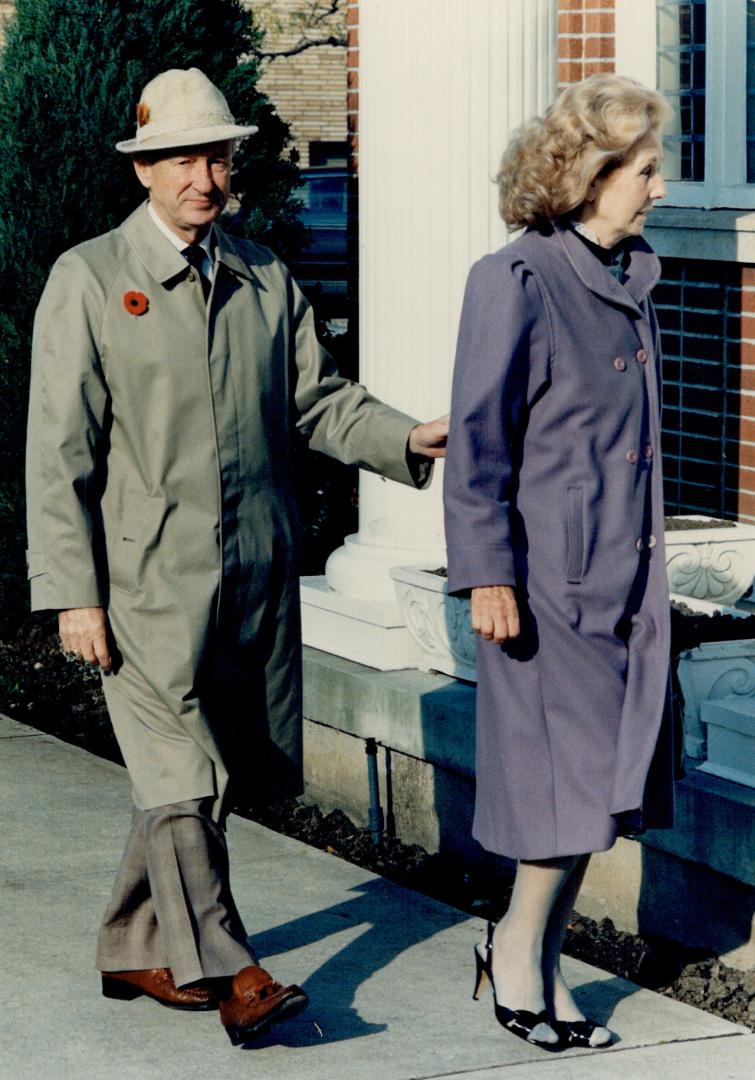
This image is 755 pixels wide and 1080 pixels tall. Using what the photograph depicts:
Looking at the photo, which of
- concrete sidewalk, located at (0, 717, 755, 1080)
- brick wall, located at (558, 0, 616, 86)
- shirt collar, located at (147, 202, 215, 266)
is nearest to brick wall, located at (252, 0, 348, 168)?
brick wall, located at (558, 0, 616, 86)

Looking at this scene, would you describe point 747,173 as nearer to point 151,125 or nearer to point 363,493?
point 363,493

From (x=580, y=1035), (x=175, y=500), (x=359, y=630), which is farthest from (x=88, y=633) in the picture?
(x=359, y=630)

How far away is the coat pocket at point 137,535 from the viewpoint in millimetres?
4309

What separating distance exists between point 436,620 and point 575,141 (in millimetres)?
2455

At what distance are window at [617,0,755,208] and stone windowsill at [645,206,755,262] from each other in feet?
0.38

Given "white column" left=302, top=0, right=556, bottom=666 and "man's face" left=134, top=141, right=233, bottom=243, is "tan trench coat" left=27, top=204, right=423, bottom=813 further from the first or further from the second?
"white column" left=302, top=0, right=556, bottom=666

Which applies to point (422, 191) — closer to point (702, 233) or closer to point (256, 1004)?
point (702, 233)

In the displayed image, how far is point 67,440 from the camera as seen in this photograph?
423 centimetres

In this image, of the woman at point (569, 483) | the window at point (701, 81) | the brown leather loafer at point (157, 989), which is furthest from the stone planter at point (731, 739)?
the window at point (701, 81)

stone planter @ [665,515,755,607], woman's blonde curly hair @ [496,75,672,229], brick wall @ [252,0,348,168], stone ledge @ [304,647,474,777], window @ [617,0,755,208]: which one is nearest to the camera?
woman's blonde curly hair @ [496,75,672,229]

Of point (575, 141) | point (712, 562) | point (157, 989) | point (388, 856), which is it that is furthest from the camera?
point (712, 562)

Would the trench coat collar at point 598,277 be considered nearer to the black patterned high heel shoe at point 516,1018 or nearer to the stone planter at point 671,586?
the black patterned high heel shoe at point 516,1018

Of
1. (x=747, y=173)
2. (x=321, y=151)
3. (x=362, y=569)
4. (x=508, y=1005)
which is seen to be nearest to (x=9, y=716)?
(x=362, y=569)

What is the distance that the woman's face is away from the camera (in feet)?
13.3
